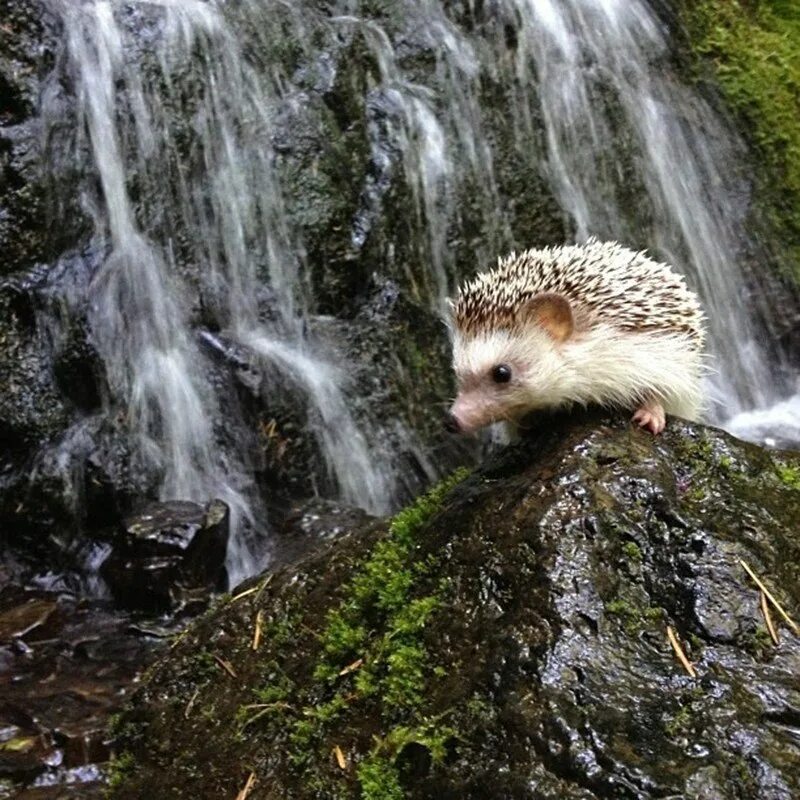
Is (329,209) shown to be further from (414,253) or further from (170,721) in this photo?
(170,721)

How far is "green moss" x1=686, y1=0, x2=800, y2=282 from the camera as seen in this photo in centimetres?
1076

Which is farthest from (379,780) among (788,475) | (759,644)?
(788,475)

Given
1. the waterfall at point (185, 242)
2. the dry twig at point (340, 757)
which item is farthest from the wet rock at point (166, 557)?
the dry twig at point (340, 757)

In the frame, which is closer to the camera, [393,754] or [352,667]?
[393,754]

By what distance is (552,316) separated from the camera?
11.4ft

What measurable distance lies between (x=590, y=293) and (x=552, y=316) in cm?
18

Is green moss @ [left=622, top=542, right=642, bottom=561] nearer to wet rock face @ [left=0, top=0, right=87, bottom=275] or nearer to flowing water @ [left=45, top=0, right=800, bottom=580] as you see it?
flowing water @ [left=45, top=0, right=800, bottom=580]

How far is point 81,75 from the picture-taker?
7500 mm

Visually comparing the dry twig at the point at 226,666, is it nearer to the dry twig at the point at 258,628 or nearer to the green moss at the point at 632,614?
the dry twig at the point at 258,628

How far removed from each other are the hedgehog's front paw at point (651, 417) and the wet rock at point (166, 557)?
350 centimetres

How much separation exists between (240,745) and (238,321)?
524cm

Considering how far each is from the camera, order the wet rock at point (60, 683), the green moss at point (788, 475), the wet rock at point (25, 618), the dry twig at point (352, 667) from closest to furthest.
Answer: the dry twig at point (352, 667) → the green moss at point (788, 475) → the wet rock at point (60, 683) → the wet rock at point (25, 618)

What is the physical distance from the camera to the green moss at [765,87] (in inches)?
424

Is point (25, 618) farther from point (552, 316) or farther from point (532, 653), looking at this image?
point (532, 653)
